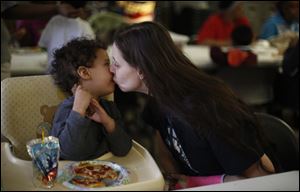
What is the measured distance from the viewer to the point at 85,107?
2.50ft

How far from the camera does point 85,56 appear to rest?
0.78 meters

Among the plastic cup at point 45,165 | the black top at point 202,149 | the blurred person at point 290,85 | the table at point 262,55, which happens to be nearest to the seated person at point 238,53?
the table at point 262,55

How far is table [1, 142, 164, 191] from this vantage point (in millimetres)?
674

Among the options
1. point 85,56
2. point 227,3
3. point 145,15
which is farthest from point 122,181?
point 227,3

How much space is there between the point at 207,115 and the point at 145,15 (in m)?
0.38

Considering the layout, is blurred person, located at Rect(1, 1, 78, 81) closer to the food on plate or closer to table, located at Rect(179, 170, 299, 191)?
the food on plate

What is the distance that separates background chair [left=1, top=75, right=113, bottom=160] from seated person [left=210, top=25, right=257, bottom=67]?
3.60ft

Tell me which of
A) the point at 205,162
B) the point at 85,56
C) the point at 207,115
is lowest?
the point at 205,162

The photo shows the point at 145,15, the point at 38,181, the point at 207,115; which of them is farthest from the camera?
the point at 145,15

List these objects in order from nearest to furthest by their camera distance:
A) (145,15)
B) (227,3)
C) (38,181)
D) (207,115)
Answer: (38,181) → (207,115) → (145,15) → (227,3)

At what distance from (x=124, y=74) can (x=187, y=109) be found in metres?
0.14

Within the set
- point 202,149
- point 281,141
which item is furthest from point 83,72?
point 281,141

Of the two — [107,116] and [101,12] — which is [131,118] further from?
[101,12]

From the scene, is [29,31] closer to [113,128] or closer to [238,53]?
[113,128]
